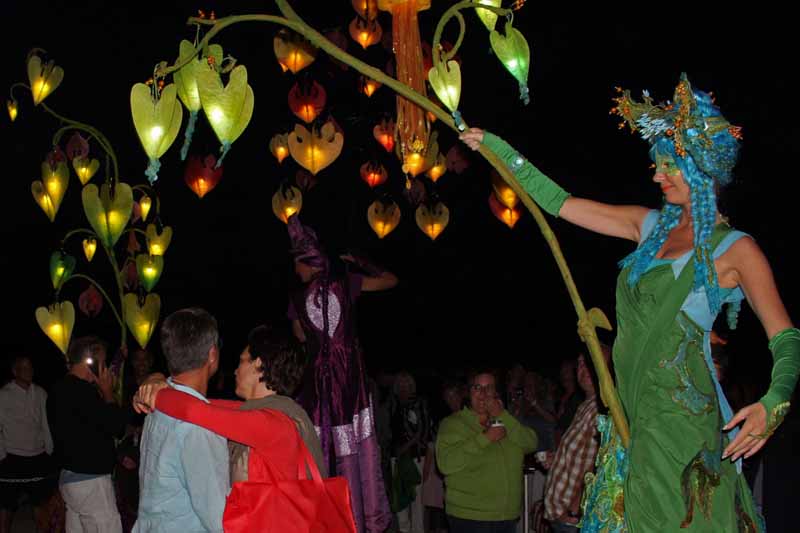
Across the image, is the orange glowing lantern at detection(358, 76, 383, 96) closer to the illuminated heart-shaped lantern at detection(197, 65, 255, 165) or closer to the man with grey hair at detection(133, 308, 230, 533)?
the illuminated heart-shaped lantern at detection(197, 65, 255, 165)

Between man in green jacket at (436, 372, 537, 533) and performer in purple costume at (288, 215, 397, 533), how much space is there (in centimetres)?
59

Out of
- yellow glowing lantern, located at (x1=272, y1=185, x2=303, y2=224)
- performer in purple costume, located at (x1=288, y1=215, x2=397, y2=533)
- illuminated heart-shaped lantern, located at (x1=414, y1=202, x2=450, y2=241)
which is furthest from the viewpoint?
illuminated heart-shaped lantern, located at (x1=414, y1=202, x2=450, y2=241)

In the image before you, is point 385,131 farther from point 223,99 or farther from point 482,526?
point 223,99

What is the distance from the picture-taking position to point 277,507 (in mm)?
3010

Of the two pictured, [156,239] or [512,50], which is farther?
[156,239]

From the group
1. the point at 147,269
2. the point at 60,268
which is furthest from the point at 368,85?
the point at 60,268

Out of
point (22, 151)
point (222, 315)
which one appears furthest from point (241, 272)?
point (22, 151)

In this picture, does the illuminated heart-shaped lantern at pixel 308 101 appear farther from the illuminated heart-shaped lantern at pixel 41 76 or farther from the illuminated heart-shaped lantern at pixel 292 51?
the illuminated heart-shaped lantern at pixel 41 76

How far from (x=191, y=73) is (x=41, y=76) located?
3832mm

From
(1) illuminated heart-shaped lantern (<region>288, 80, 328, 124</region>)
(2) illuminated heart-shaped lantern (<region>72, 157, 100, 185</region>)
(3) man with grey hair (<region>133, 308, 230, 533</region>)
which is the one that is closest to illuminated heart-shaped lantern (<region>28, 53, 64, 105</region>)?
(2) illuminated heart-shaped lantern (<region>72, 157, 100, 185</region>)

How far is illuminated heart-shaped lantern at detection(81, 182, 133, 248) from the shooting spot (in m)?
6.58

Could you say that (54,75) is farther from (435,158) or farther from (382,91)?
(382,91)

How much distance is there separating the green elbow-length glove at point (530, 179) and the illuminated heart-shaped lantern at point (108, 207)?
4085 mm

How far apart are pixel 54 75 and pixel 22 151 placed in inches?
270
